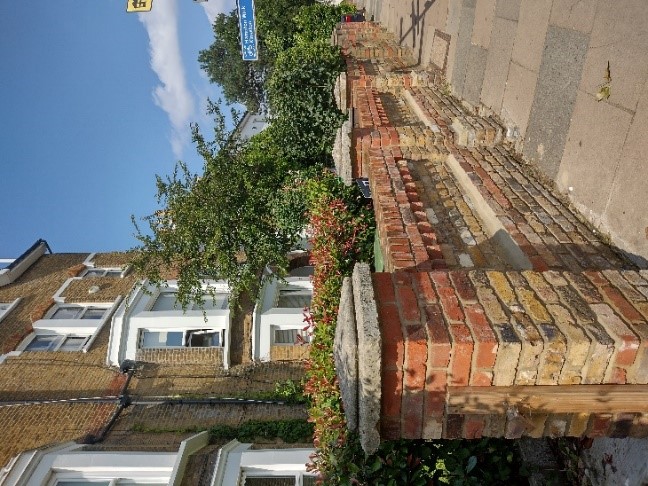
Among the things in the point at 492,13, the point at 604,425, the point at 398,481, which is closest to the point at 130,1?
the point at 492,13

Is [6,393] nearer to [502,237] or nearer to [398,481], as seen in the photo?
[398,481]

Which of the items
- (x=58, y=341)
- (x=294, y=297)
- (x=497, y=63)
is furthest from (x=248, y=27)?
(x=58, y=341)

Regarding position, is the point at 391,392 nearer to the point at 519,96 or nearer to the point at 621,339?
the point at 621,339

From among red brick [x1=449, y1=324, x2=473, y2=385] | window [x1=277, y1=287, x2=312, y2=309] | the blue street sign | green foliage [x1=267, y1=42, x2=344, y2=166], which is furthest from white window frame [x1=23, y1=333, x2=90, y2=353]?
red brick [x1=449, y1=324, x2=473, y2=385]

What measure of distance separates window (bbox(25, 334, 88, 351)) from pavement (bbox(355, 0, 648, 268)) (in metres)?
12.1

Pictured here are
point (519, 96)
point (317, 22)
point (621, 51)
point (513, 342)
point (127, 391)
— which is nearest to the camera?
point (513, 342)

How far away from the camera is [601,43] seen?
4113 millimetres

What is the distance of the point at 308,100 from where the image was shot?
11.7 m

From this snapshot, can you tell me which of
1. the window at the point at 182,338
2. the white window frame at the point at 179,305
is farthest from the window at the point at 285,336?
the white window frame at the point at 179,305

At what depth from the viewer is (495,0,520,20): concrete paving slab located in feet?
19.3

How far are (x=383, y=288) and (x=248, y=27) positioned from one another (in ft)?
34.7

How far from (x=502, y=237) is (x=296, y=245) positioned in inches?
363

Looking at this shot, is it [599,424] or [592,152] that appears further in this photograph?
[592,152]

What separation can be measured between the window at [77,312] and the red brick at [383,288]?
13.2 meters
